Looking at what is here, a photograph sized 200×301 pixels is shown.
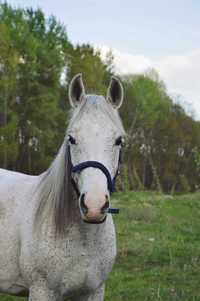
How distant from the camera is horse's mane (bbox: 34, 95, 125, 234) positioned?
2.77m

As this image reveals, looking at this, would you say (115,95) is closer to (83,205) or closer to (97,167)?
(97,167)

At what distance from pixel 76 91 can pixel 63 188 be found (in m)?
0.61

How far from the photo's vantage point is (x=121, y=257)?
257 inches

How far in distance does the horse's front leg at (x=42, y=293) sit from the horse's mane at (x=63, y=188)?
0.34 meters

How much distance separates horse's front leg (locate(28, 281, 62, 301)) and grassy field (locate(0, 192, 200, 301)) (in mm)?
2079

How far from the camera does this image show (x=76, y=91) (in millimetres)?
2879

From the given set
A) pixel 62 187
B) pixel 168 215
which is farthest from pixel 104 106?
pixel 168 215

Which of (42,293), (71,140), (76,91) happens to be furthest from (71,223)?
(76,91)

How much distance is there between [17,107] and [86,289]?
23.1 meters

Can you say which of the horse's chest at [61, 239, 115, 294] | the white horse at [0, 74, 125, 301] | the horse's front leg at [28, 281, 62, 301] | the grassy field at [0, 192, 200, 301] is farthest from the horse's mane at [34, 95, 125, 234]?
the grassy field at [0, 192, 200, 301]

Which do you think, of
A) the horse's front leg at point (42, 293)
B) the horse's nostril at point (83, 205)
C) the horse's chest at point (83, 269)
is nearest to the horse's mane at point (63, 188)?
the horse's chest at point (83, 269)

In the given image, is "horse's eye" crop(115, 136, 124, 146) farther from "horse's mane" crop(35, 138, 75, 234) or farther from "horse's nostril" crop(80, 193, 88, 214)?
"horse's nostril" crop(80, 193, 88, 214)

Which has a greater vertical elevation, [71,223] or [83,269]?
[71,223]

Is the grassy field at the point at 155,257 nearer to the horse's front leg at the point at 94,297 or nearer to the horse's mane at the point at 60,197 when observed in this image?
the horse's front leg at the point at 94,297
